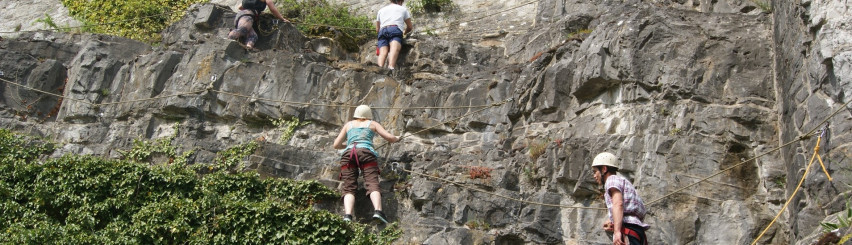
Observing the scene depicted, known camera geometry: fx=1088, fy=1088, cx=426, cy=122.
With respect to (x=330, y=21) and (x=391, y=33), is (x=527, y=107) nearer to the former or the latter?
(x=391, y=33)

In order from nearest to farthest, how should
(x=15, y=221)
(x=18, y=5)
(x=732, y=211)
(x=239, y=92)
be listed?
1. (x=732, y=211)
2. (x=15, y=221)
3. (x=239, y=92)
4. (x=18, y=5)

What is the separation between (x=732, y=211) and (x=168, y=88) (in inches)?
307

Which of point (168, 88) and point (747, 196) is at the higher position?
point (168, 88)

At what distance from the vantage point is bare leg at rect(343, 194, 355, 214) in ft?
37.7

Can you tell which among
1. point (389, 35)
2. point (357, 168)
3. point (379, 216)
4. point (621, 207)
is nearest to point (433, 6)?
point (389, 35)

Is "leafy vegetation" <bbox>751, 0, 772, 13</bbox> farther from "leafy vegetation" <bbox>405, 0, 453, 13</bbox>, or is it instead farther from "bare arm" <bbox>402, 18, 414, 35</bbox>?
"leafy vegetation" <bbox>405, 0, 453, 13</bbox>

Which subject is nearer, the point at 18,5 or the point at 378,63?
the point at 378,63

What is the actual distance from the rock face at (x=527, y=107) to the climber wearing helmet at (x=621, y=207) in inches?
52.9

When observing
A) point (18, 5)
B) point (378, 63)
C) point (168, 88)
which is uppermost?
point (18, 5)

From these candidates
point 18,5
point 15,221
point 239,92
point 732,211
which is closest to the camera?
point 732,211

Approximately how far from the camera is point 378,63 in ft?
50.7

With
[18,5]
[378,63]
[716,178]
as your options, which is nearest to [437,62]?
[378,63]

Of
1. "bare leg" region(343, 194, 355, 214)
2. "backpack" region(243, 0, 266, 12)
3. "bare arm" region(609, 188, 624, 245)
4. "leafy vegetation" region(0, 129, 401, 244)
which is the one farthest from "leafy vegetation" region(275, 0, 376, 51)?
A: "bare arm" region(609, 188, 624, 245)

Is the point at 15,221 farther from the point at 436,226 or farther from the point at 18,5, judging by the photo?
the point at 18,5
